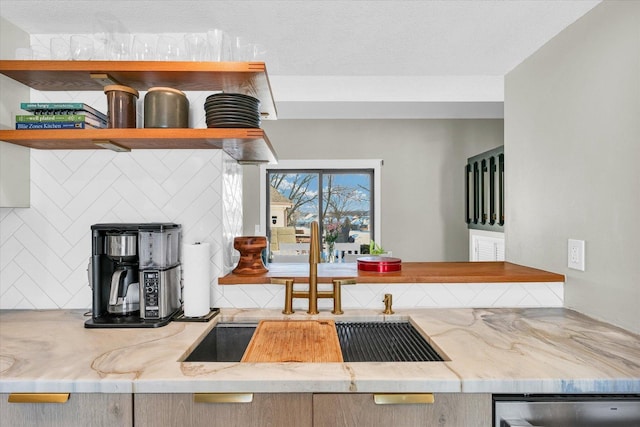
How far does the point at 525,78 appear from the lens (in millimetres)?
2250

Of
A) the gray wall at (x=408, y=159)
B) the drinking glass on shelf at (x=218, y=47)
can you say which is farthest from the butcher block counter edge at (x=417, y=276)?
the gray wall at (x=408, y=159)

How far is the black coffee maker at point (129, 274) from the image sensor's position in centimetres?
154

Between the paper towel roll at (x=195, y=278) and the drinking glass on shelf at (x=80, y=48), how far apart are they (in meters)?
0.83

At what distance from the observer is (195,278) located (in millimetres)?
1608

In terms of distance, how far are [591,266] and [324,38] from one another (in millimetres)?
1623

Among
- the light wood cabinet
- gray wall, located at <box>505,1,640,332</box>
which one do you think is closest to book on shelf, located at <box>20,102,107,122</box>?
the light wood cabinet

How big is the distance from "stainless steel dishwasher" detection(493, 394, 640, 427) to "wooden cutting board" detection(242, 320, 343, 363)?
0.47 metres

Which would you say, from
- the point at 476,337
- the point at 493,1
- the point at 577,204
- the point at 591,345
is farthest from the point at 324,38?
the point at 591,345

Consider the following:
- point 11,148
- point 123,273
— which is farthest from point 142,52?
point 123,273

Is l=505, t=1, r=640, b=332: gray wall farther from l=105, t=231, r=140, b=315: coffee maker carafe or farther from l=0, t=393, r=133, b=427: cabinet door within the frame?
l=105, t=231, r=140, b=315: coffee maker carafe

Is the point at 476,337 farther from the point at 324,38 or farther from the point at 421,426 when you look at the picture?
the point at 324,38

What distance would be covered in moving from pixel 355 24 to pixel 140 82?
1013mm

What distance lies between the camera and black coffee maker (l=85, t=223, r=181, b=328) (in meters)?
1.54

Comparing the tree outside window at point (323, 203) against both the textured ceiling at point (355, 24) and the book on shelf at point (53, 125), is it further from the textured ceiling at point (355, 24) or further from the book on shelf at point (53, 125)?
the book on shelf at point (53, 125)
